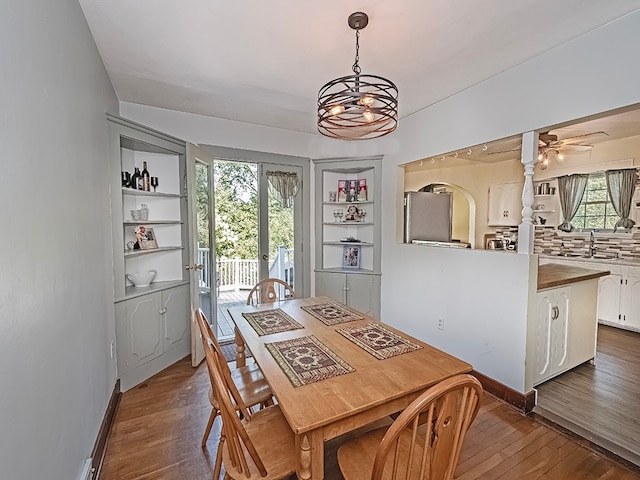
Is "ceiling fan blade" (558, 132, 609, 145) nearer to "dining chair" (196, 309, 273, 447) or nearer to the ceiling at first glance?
the ceiling

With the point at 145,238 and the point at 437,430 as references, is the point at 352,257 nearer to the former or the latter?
the point at 145,238

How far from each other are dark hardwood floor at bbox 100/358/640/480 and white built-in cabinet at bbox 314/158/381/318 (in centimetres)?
181

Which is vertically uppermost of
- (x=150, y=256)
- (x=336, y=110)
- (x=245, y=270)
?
(x=336, y=110)

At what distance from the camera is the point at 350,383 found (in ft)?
4.36

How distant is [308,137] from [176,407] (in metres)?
3.22

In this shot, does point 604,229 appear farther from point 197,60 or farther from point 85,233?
point 85,233

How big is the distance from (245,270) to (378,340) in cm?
242

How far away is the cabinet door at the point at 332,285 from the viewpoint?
13.1 ft

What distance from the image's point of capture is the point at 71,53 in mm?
1613

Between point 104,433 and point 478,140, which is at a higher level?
point 478,140

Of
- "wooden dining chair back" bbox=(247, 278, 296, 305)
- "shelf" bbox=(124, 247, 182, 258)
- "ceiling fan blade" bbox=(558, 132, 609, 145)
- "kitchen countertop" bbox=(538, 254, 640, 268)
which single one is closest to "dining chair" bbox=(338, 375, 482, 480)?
"wooden dining chair back" bbox=(247, 278, 296, 305)

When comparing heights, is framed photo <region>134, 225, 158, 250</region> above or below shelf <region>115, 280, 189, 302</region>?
above

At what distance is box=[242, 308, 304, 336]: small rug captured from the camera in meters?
1.95

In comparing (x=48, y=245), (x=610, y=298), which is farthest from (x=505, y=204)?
(x=48, y=245)
